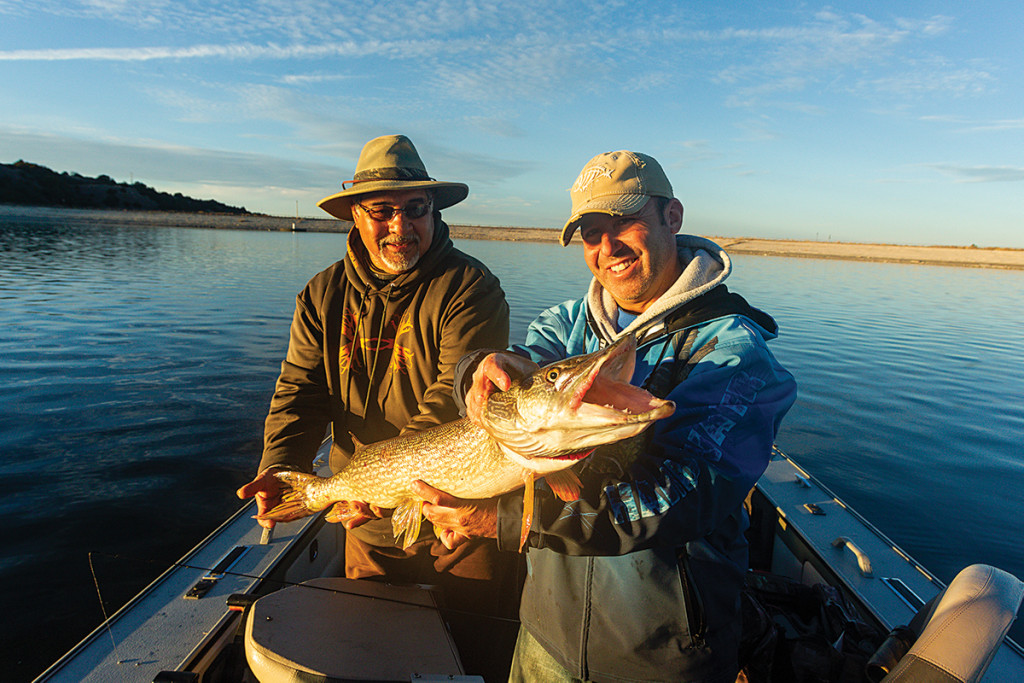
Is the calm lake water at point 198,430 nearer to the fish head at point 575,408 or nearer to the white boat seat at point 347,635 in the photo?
the white boat seat at point 347,635

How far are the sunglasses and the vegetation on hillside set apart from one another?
102 metres

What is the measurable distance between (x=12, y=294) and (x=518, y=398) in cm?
2035

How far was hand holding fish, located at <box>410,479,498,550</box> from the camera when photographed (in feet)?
7.11

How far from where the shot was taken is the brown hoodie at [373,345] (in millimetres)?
3051

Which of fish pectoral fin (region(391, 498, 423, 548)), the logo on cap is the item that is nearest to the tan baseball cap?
the logo on cap

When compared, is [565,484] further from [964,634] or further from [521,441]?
[964,634]

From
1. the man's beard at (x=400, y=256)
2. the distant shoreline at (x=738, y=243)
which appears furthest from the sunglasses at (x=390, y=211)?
the distant shoreline at (x=738, y=243)

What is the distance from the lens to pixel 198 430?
755 cm

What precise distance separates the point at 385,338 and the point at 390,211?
76 cm

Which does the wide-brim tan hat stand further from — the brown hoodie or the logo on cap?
the logo on cap

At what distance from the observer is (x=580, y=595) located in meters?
1.95

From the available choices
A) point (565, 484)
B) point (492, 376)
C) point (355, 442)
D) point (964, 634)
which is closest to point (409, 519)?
point (355, 442)

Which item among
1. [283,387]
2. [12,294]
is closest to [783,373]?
[283,387]

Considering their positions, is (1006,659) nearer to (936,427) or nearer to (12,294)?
(936,427)
